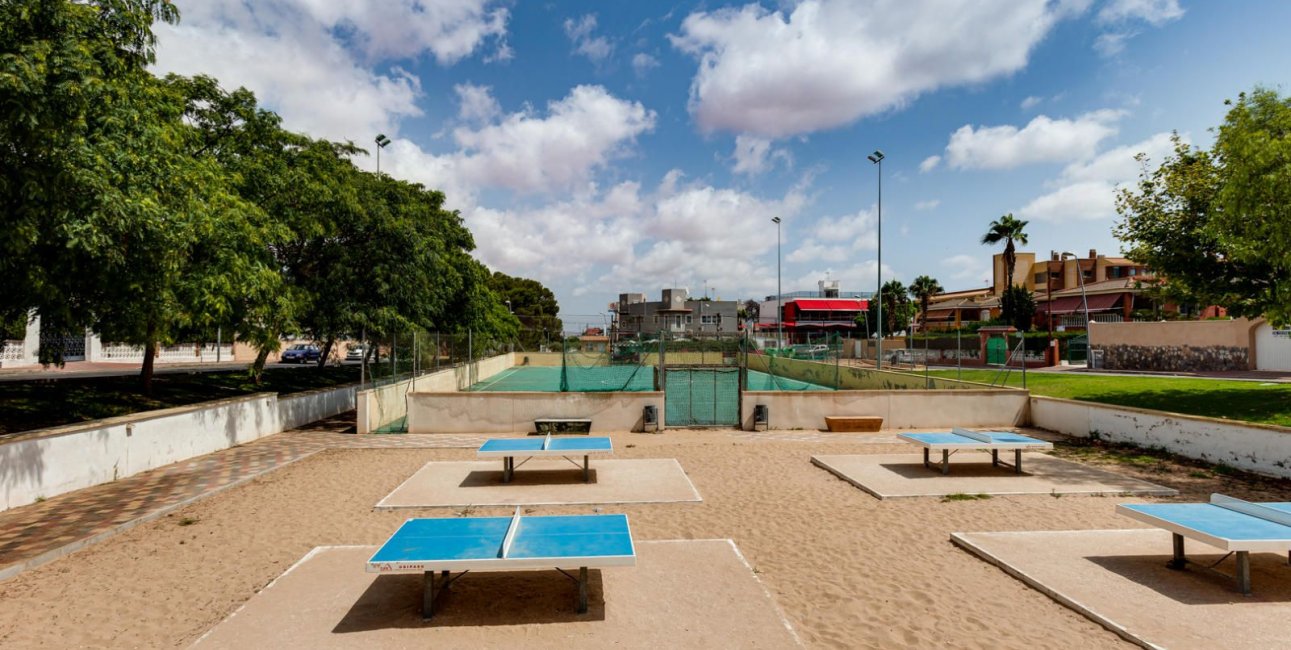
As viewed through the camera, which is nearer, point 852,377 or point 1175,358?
point 852,377

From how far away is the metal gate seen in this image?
18.7 m

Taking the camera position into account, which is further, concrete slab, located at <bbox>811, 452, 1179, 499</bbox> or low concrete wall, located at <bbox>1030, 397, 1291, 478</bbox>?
low concrete wall, located at <bbox>1030, 397, 1291, 478</bbox>

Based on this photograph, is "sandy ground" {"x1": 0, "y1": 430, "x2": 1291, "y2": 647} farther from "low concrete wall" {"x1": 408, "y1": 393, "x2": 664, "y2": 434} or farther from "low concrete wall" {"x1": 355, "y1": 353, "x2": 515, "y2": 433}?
"low concrete wall" {"x1": 408, "y1": 393, "x2": 664, "y2": 434}

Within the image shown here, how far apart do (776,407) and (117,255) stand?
1479 centimetres

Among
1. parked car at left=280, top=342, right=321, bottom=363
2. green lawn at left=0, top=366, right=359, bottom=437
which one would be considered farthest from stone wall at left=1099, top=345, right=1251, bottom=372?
parked car at left=280, top=342, right=321, bottom=363

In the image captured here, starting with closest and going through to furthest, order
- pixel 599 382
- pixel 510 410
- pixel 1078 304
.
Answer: pixel 510 410 → pixel 599 382 → pixel 1078 304

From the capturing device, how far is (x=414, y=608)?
5.57 meters

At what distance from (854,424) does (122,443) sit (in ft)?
52.9

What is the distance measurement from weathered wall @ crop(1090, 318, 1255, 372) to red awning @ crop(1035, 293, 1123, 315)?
55.7ft

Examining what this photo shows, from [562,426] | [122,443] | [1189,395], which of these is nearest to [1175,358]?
[1189,395]

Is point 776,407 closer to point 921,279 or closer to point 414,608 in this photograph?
point 414,608

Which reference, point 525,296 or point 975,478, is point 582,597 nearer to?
point 975,478

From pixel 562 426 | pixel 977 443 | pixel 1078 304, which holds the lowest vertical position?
pixel 562 426

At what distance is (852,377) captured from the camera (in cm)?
2723
